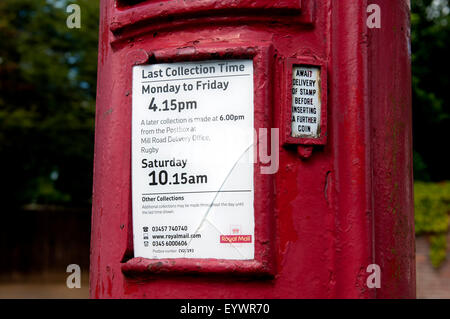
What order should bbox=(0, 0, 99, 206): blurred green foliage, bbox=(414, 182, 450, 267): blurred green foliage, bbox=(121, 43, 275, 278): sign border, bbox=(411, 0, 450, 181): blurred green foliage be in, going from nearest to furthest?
bbox=(121, 43, 275, 278): sign border
bbox=(411, 0, 450, 181): blurred green foliage
bbox=(414, 182, 450, 267): blurred green foliage
bbox=(0, 0, 99, 206): blurred green foliage

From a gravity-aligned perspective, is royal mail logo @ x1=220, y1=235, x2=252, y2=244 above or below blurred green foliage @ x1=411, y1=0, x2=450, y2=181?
below

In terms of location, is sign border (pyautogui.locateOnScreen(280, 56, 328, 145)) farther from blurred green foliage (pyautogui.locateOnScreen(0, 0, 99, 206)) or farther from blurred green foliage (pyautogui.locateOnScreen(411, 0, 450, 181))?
blurred green foliage (pyautogui.locateOnScreen(0, 0, 99, 206))

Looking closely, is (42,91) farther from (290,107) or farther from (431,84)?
(290,107)

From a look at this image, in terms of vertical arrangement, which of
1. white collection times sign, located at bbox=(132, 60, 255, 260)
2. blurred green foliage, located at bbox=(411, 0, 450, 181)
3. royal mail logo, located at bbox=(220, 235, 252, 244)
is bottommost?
royal mail logo, located at bbox=(220, 235, 252, 244)

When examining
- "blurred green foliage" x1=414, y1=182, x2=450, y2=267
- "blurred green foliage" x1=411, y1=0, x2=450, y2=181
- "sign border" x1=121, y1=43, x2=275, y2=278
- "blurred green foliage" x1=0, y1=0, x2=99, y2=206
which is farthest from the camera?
"blurred green foliage" x1=0, y1=0, x2=99, y2=206

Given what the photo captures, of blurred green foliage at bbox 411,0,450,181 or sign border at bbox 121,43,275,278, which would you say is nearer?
sign border at bbox 121,43,275,278

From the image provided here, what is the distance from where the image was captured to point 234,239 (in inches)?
80.3

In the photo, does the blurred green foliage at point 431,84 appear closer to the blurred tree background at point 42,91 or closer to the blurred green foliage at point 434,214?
the blurred green foliage at point 434,214

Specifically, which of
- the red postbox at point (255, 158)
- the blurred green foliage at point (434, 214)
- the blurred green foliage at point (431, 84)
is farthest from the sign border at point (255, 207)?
the blurred green foliage at point (434, 214)

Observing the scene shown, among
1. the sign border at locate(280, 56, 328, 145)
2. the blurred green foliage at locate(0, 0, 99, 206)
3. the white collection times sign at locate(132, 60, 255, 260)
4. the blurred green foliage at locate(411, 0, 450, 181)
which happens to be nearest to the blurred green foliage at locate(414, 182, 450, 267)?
the blurred green foliage at locate(411, 0, 450, 181)

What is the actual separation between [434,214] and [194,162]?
895 centimetres

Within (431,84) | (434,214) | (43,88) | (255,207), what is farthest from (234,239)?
(43,88)

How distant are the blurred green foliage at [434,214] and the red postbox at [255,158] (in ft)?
27.4

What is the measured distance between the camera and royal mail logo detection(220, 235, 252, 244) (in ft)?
6.66
